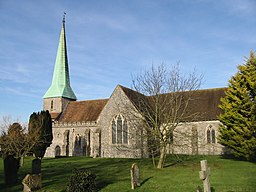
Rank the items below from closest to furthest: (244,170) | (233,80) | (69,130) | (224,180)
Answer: (224,180) < (244,170) < (233,80) < (69,130)

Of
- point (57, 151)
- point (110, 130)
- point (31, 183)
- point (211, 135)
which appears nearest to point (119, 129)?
point (110, 130)

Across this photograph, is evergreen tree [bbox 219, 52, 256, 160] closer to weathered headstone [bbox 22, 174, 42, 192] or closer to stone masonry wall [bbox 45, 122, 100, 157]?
weathered headstone [bbox 22, 174, 42, 192]

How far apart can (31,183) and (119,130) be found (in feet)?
62.5

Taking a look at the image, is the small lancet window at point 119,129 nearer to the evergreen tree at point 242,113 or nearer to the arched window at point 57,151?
the evergreen tree at point 242,113

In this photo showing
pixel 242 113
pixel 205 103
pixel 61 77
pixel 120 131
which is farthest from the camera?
pixel 61 77

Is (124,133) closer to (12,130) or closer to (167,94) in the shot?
(167,94)

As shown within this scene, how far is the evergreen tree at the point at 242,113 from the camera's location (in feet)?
70.7

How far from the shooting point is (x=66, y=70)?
158 feet

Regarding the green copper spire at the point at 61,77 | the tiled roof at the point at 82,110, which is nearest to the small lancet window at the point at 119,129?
the tiled roof at the point at 82,110

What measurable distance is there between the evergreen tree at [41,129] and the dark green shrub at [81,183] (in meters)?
19.6

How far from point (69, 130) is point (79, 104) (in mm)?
5497

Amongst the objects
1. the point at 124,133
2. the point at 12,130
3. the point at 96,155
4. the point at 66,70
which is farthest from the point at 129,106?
the point at 66,70

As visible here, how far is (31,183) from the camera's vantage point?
45.8ft

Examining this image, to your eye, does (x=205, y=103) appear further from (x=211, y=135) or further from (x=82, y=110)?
(x=82, y=110)
